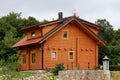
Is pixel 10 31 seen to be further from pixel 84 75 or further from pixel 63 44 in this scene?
pixel 84 75

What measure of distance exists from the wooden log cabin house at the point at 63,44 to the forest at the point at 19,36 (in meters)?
4.59

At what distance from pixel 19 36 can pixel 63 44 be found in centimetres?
2627

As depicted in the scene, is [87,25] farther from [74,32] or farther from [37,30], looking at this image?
[37,30]

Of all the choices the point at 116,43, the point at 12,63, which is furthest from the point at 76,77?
the point at 116,43

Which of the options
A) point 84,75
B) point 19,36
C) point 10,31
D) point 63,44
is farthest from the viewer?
point 19,36

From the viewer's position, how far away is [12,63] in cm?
2169

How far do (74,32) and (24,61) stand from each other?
24.2 ft

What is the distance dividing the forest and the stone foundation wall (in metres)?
13.8

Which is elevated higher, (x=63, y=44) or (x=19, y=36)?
(x=19, y=36)

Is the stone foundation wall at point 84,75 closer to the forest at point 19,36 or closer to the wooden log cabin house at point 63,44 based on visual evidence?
the wooden log cabin house at point 63,44

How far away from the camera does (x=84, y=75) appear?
3859cm

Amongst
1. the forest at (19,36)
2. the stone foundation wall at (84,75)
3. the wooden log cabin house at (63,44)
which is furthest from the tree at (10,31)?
the stone foundation wall at (84,75)

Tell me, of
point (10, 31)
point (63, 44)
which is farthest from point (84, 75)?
point (10, 31)

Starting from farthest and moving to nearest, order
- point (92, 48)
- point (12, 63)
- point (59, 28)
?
1. point (92, 48)
2. point (59, 28)
3. point (12, 63)
